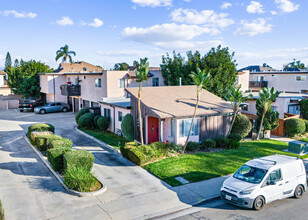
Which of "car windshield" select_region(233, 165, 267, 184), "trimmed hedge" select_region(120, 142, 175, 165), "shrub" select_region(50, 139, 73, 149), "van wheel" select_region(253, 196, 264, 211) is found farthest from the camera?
"shrub" select_region(50, 139, 73, 149)

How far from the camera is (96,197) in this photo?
11.7 metres

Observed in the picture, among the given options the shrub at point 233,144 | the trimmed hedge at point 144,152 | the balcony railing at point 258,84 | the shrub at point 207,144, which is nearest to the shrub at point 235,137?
the shrub at point 233,144

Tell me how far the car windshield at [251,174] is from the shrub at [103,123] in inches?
583

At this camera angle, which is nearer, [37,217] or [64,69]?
[37,217]

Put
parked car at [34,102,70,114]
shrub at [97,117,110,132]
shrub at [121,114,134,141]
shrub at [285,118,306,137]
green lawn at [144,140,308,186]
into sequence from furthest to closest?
parked car at [34,102,70,114], shrub at [285,118,306,137], shrub at [97,117,110,132], shrub at [121,114,134,141], green lawn at [144,140,308,186]

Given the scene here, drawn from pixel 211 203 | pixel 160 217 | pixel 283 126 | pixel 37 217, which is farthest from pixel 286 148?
pixel 37 217

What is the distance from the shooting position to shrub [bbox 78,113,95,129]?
84.3 feet

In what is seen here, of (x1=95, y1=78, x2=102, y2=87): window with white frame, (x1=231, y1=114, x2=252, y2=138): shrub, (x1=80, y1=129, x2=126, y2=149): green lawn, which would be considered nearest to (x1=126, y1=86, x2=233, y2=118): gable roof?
(x1=231, y1=114, x2=252, y2=138): shrub

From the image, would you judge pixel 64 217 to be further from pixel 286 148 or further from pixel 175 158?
pixel 286 148

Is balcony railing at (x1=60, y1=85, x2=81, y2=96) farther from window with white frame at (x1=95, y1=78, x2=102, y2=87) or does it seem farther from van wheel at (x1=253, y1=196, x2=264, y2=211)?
van wheel at (x1=253, y1=196, x2=264, y2=211)

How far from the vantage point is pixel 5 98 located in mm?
46625

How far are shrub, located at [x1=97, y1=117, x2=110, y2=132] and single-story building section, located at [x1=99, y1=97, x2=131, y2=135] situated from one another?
355 mm

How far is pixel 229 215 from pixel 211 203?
1.13 metres

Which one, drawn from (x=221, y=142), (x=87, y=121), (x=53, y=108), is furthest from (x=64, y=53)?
(x=221, y=142)
